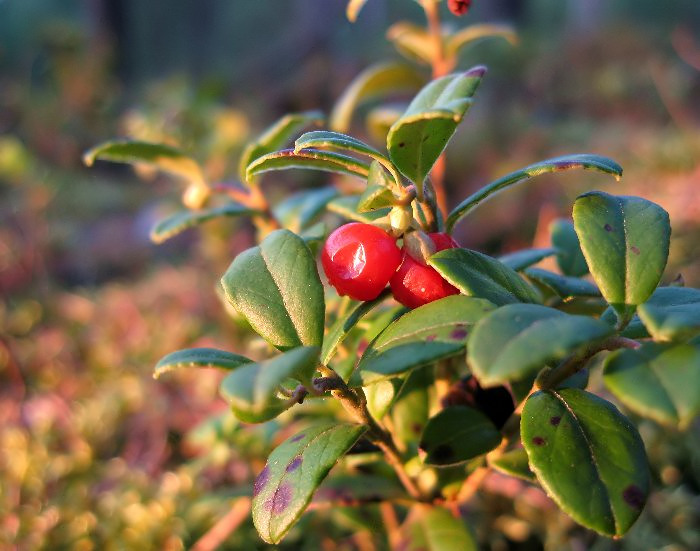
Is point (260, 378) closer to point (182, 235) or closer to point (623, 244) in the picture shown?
point (623, 244)

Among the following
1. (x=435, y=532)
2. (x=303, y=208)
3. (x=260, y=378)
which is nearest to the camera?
(x=260, y=378)

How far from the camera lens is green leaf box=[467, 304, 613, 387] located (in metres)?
0.30

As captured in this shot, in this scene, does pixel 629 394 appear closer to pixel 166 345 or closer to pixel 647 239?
pixel 647 239

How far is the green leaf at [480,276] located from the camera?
402mm

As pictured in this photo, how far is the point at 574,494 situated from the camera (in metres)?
0.39

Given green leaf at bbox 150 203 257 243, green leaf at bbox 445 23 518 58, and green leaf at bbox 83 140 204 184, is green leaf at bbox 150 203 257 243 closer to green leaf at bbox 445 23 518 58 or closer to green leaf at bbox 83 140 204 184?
green leaf at bbox 83 140 204 184

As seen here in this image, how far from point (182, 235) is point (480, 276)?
13.3 ft

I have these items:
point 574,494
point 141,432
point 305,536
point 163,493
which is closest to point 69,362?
point 141,432

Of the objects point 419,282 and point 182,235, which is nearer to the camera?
point 419,282

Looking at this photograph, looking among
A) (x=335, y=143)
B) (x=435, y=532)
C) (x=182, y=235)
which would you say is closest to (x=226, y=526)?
(x=435, y=532)

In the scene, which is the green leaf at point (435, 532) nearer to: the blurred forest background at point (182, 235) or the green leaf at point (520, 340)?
the blurred forest background at point (182, 235)

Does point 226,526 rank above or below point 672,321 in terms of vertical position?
below

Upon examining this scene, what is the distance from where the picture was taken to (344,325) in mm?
459

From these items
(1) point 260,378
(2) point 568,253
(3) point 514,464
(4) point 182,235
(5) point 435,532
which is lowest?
(4) point 182,235
